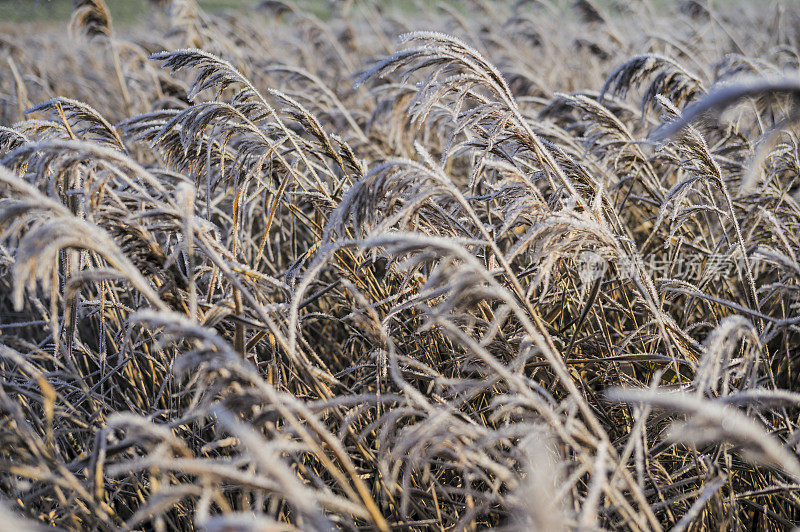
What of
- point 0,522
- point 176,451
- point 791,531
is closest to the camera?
point 0,522

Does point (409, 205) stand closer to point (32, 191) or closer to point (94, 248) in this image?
point (94, 248)

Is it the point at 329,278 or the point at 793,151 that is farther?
the point at 329,278

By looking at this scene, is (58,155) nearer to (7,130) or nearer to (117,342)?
(7,130)

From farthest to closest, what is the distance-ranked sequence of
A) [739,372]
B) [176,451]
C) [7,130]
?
[7,130]
[739,372]
[176,451]

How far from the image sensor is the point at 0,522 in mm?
701

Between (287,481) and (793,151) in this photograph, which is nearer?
(287,481)

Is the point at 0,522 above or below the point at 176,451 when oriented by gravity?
above

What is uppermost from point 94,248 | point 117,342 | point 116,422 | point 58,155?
point 58,155

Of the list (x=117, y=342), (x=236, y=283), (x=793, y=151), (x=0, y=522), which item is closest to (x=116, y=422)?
(x=0, y=522)

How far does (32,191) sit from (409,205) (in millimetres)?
775

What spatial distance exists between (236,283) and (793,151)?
239 centimetres

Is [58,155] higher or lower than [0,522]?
higher

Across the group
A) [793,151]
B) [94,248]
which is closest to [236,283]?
[94,248]

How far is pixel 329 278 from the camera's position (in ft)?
9.66
